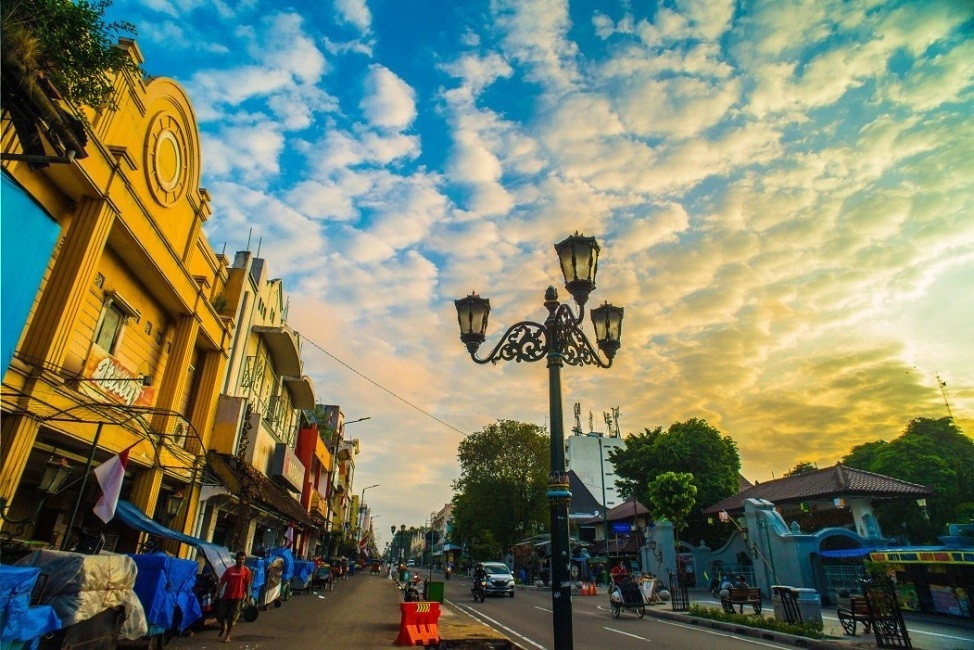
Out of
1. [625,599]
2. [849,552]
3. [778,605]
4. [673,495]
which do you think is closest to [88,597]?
[625,599]

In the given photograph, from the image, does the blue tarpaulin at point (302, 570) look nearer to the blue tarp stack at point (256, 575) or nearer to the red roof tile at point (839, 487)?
the blue tarp stack at point (256, 575)

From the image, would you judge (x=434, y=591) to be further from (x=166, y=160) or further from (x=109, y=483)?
(x=166, y=160)

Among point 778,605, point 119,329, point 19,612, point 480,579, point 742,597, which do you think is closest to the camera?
point 19,612

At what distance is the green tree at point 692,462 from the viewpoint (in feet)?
128

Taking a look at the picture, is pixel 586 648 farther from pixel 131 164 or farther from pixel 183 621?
pixel 131 164

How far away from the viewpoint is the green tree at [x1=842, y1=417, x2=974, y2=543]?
1262 inches

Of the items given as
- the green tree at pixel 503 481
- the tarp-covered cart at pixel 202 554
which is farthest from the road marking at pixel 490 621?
the green tree at pixel 503 481

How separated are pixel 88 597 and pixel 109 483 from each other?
2669mm

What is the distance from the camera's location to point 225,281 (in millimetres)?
19391

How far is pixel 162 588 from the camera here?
9352mm

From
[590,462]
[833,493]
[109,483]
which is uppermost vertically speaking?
[590,462]

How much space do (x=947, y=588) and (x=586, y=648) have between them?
1443 centimetres

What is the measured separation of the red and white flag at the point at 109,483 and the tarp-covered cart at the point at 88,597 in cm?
152

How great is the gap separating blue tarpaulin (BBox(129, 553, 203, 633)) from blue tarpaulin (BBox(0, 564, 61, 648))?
2.97 metres
